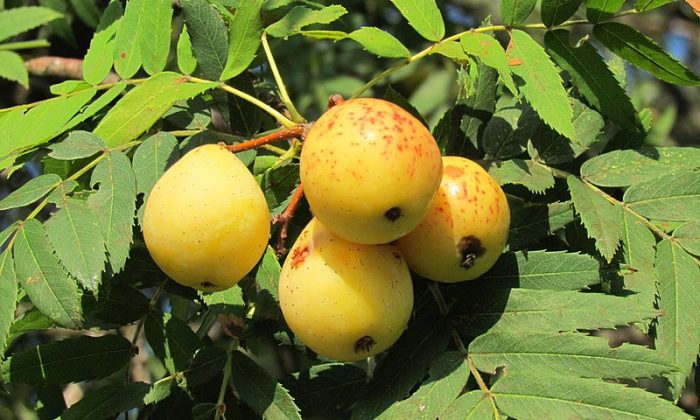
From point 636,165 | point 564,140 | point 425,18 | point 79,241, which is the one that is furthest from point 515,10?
point 79,241

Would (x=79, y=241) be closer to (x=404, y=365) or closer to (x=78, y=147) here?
(x=78, y=147)

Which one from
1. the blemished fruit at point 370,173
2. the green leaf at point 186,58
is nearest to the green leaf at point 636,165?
the blemished fruit at point 370,173

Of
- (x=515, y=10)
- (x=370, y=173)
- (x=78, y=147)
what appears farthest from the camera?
(x=515, y=10)

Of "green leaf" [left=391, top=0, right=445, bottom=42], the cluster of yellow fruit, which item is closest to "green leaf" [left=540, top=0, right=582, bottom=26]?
"green leaf" [left=391, top=0, right=445, bottom=42]


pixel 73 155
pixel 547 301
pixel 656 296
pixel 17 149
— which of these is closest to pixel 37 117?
pixel 17 149

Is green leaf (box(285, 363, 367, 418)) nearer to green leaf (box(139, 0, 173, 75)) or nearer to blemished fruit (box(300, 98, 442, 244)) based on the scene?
blemished fruit (box(300, 98, 442, 244))

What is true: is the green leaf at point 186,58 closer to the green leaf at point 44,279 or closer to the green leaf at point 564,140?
the green leaf at point 44,279
